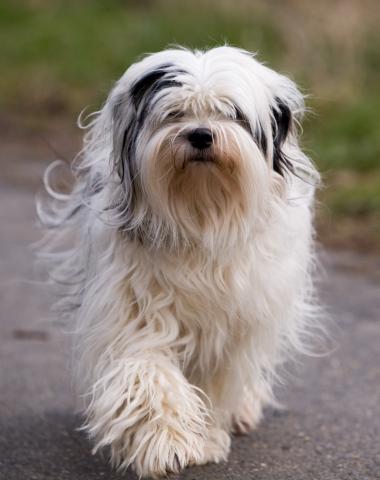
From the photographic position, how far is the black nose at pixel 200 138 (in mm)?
4188

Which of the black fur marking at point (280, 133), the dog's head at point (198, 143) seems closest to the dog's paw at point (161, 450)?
the dog's head at point (198, 143)

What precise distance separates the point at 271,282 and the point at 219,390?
0.55 metres

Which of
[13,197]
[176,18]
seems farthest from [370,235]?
[176,18]

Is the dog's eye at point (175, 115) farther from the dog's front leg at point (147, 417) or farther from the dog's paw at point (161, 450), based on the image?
the dog's paw at point (161, 450)

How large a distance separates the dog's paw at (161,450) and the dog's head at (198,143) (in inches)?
27.7

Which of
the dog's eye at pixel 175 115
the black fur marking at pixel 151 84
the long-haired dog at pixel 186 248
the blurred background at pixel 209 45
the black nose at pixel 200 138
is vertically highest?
the black fur marking at pixel 151 84

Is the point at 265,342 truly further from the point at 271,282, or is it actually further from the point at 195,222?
the point at 195,222

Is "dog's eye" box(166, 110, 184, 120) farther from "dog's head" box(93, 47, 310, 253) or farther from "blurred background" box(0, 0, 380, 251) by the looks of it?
"blurred background" box(0, 0, 380, 251)

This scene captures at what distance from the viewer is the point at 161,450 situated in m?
4.20

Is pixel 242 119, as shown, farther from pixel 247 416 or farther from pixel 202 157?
pixel 247 416

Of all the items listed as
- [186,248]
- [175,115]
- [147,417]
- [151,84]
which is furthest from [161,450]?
[151,84]

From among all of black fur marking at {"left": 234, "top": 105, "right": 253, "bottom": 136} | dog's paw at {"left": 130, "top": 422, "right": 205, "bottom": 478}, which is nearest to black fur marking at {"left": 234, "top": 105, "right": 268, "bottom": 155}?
black fur marking at {"left": 234, "top": 105, "right": 253, "bottom": 136}

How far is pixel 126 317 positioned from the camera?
455 centimetres

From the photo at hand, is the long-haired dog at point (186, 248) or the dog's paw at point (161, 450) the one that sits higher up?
the long-haired dog at point (186, 248)
